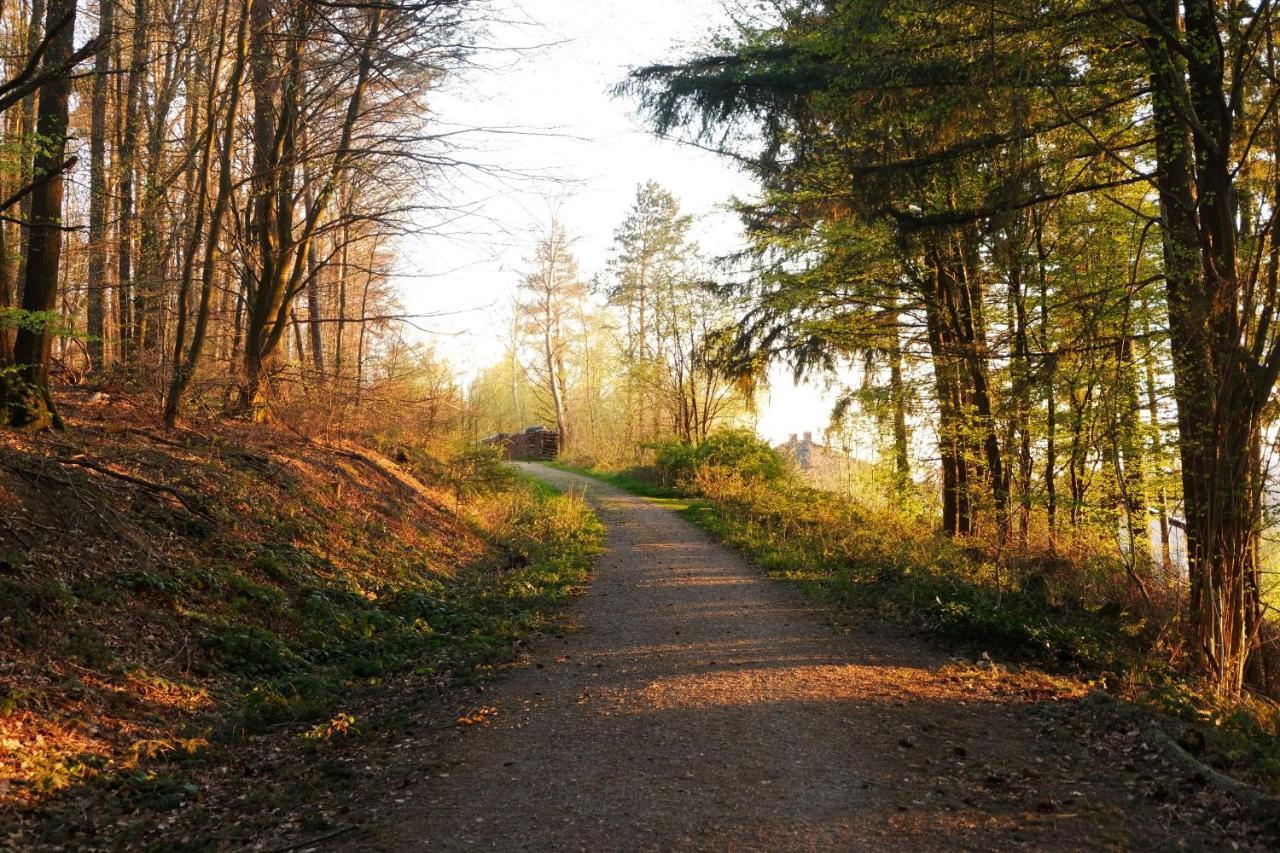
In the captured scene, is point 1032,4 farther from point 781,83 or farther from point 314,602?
point 314,602

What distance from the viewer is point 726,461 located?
2267 cm

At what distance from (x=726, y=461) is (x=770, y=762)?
717 inches

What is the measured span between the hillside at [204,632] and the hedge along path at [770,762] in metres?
0.66

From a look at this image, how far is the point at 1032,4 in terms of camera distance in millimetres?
7277

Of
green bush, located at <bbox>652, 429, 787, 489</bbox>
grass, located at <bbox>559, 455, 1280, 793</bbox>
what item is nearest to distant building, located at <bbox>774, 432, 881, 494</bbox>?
green bush, located at <bbox>652, 429, 787, 489</bbox>

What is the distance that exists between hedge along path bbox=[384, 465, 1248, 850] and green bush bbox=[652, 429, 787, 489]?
47.3 feet

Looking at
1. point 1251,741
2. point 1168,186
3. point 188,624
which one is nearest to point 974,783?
point 1251,741

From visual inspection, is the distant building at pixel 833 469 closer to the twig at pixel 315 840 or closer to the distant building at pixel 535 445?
the twig at pixel 315 840

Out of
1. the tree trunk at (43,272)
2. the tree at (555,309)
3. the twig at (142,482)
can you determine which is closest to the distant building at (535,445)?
the tree at (555,309)

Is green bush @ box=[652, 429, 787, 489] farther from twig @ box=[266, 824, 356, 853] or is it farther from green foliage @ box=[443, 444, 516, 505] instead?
twig @ box=[266, 824, 356, 853]

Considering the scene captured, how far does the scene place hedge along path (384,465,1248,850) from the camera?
3766 millimetres

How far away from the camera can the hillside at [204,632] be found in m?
4.14

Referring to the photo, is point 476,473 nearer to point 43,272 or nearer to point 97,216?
point 97,216

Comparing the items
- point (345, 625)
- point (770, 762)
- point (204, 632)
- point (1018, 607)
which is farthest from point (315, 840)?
point (1018, 607)
